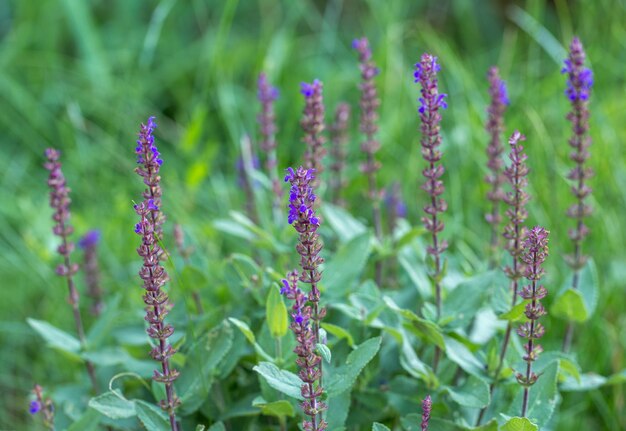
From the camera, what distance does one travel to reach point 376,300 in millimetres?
2291

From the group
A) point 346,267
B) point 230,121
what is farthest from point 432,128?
point 230,121

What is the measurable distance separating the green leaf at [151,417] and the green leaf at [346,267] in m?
0.61

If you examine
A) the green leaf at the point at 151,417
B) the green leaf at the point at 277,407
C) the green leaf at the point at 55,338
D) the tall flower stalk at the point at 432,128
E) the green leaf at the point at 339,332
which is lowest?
the green leaf at the point at 151,417

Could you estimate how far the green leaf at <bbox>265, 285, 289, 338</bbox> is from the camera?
81.5 inches

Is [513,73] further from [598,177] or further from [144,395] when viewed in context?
[144,395]

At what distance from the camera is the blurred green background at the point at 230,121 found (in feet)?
11.2

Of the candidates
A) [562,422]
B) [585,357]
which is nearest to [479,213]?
[585,357]

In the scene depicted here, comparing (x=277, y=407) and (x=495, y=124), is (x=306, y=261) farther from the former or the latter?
(x=495, y=124)

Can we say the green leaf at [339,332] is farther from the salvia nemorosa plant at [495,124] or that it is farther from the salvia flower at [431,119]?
the salvia nemorosa plant at [495,124]

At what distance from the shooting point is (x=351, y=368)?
6.48 feet

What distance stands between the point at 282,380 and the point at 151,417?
0.36 meters

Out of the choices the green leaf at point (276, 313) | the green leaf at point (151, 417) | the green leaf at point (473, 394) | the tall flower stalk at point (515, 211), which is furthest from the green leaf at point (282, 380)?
the tall flower stalk at point (515, 211)

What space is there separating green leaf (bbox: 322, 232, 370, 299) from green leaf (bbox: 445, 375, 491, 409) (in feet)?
1.39

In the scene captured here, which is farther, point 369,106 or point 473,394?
point 369,106
